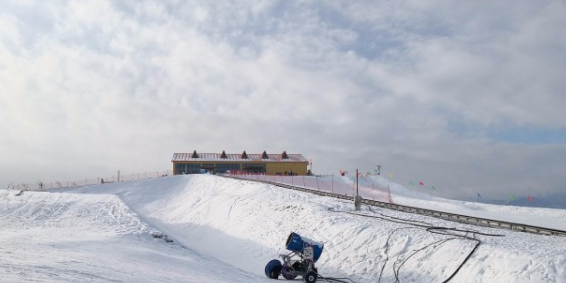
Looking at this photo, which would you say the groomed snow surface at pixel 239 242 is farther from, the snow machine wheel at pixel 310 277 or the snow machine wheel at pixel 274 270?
the snow machine wheel at pixel 310 277

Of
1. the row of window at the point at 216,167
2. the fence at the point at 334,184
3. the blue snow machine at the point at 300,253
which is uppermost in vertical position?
the row of window at the point at 216,167

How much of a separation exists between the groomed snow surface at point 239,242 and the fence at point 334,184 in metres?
10.3

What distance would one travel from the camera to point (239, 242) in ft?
90.9

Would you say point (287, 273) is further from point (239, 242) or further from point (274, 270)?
point (239, 242)

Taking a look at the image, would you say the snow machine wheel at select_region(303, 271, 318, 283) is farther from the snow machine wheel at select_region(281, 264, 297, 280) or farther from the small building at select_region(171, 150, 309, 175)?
A: the small building at select_region(171, 150, 309, 175)

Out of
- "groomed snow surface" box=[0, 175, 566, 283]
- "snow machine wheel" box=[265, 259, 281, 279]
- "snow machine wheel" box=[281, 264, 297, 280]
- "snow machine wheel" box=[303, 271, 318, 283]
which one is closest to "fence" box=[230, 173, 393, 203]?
"groomed snow surface" box=[0, 175, 566, 283]

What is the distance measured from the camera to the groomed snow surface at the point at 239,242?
14.5 m

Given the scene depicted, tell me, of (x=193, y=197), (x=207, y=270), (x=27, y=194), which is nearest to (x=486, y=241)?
(x=207, y=270)

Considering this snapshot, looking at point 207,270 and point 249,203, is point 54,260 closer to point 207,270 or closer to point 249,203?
point 207,270

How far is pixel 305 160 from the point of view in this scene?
79.2 metres

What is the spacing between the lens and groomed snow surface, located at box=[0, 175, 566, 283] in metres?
14.5

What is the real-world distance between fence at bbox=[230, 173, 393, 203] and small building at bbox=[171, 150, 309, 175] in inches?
412

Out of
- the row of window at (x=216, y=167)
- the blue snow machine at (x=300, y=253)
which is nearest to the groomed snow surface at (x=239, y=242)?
the blue snow machine at (x=300, y=253)

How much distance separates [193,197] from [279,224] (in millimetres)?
19485
